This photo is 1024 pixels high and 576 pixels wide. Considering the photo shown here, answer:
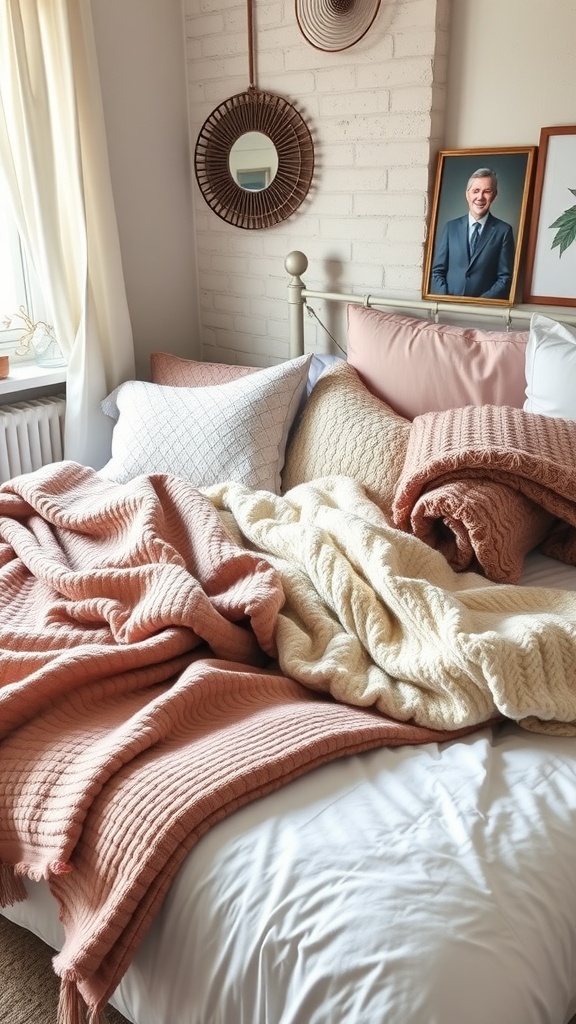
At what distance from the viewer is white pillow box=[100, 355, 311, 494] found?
6.67 feet

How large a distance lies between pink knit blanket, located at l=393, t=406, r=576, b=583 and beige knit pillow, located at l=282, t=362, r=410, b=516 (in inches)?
7.5

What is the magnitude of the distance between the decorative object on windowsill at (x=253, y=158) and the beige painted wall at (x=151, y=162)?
0.41 ft

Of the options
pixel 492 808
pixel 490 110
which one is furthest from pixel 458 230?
pixel 492 808

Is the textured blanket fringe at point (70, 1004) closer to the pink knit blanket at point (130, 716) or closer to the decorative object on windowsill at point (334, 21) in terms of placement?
the pink knit blanket at point (130, 716)

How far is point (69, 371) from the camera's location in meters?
2.52

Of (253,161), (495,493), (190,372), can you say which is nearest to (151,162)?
(253,161)

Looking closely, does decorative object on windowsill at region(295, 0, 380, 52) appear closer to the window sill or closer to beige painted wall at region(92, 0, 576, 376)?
beige painted wall at region(92, 0, 576, 376)

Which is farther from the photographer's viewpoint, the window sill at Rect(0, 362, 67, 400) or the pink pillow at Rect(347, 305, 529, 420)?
the window sill at Rect(0, 362, 67, 400)

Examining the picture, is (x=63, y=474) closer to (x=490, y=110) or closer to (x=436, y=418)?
(x=436, y=418)

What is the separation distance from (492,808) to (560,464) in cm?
76

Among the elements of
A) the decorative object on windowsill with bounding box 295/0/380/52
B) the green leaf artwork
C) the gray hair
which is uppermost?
the decorative object on windowsill with bounding box 295/0/380/52

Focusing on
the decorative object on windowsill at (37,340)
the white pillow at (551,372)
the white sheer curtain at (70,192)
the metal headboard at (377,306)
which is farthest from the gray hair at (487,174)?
the decorative object on windowsill at (37,340)

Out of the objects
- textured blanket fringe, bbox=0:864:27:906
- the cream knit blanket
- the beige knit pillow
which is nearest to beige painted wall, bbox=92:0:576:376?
the beige knit pillow

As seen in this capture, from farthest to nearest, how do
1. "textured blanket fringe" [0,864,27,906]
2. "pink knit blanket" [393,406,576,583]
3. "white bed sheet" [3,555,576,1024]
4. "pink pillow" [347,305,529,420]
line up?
"pink pillow" [347,305,529,420] → "pink knit blanket" [393,406,576,583] → "textured blanket fringe" [0,864,27,906] → "white bed sheet" [3,555,576,1024]
